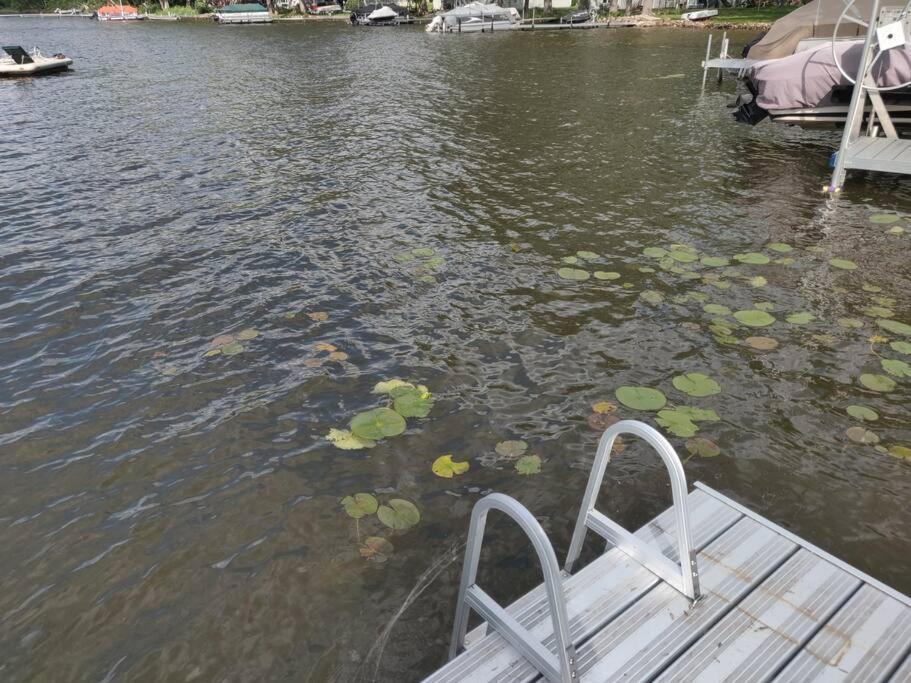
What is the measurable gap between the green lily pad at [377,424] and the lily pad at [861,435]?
4.23 meters

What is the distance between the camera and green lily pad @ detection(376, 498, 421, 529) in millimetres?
4820

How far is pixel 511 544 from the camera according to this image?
4.65m

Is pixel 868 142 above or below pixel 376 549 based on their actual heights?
above

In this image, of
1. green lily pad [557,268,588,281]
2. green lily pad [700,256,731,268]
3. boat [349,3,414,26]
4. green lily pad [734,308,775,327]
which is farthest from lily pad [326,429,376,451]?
boat [349,3,414,26]

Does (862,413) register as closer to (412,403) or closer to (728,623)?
(728,623)

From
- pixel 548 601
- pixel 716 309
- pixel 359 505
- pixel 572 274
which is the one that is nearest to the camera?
pixel 548 601

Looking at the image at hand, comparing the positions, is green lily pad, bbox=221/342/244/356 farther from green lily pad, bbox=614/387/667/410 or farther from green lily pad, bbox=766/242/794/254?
green lily pad, bbox=766/242/794/254

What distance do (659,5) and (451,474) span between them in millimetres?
84358

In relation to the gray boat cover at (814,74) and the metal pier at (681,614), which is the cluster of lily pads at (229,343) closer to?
the metal pier at (681,614)

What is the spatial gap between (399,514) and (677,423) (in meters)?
2.85

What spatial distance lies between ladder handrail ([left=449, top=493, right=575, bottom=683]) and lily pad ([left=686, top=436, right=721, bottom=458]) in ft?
10.5

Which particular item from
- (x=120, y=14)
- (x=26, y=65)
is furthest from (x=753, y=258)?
(x=120, y=14)

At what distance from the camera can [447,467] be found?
538 cm

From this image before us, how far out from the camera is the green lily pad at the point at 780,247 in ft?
31.2
